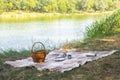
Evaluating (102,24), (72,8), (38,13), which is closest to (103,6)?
(72,8)

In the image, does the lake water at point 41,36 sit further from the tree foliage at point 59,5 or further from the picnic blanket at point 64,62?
the tree foliage at point 59,5

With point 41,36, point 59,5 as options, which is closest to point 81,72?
point 41,36

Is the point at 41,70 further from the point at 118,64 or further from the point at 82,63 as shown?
the point at 118,64

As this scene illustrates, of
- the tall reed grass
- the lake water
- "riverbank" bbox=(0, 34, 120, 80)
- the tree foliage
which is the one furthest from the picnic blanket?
the tree foliage

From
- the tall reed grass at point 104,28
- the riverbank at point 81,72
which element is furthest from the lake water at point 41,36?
the riverbank at point 81,72

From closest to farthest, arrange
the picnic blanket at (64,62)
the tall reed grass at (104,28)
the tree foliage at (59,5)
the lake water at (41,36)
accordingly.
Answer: the picnic blanket at (64,62) → the tall reed grass at (104,28) → the lake water at (41,36) → the tree foliage at (59,5)

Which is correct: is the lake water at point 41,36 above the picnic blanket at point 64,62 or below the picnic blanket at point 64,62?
below

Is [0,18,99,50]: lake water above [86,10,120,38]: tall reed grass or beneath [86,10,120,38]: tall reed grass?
beneath

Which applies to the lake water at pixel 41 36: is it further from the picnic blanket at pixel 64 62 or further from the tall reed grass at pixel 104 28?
the picnic blanket at pixel 64 62

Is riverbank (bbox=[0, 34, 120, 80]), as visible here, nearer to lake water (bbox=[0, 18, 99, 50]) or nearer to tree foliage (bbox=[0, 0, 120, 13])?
lake water (bbox=[0, 18, 99, 50])

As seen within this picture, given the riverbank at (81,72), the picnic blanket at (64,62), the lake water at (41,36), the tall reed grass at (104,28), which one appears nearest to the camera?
the riverbank at (81,72)

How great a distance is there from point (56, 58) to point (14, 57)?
0.86m

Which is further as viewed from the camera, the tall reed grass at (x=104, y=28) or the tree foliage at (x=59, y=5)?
the tree foliage at (x=59, y=5)

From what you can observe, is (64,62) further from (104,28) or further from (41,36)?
(41,36)
